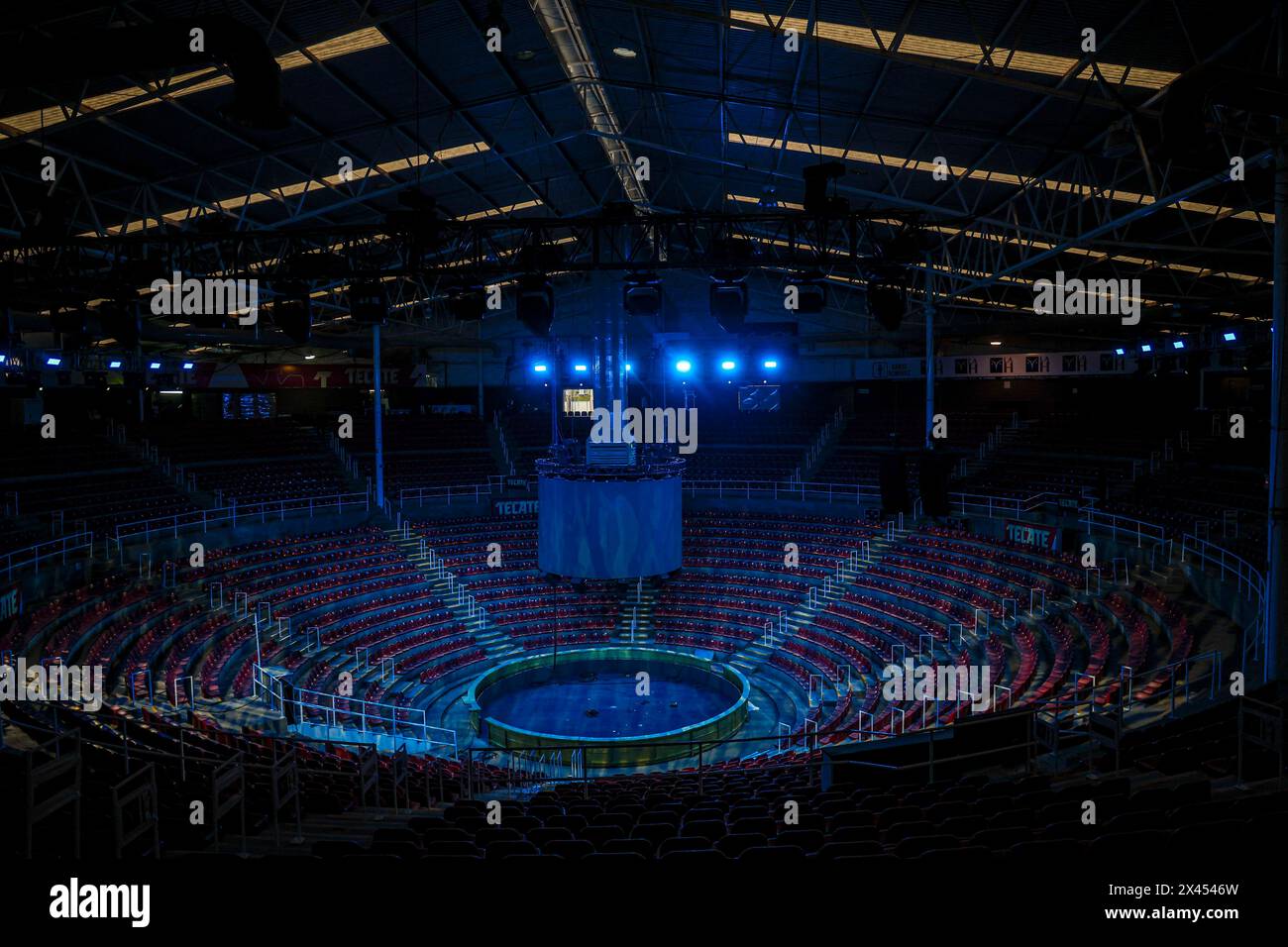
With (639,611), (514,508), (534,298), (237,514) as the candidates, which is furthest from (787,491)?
(237,514)

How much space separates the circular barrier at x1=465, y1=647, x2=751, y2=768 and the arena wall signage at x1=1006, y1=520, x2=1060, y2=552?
9671mm

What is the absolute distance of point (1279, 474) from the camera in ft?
34.3

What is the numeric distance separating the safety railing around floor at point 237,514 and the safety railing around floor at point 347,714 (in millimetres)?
7034

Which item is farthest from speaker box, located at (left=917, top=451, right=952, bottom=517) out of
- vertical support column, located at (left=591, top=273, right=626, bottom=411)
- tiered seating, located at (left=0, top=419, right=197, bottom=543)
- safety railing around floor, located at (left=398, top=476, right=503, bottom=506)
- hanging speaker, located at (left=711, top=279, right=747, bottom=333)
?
tiered seating, located at (left=0, top=419, right=197, bottom=543)

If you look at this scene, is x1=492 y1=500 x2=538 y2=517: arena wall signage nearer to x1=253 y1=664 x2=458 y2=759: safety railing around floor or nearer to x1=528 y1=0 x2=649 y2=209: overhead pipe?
x1=253 y1=664 x2=458 y2=759: safety railing around floor

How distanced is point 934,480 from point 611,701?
10.1m

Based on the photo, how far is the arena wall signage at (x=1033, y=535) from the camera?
2186 cm

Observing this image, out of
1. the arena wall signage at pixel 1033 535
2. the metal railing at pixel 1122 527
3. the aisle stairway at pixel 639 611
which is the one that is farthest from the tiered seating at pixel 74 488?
the metal railing at pixel 1122 527

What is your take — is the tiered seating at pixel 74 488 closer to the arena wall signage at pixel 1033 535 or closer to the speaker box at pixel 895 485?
the speaker box at pixel 895 485

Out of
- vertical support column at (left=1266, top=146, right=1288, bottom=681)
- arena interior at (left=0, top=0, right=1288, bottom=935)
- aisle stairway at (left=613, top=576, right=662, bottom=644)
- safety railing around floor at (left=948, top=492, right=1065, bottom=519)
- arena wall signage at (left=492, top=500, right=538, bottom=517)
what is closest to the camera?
arena interior at (left=0, top=0, right=1288, bottom=935)

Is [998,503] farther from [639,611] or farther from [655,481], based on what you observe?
[639,611]

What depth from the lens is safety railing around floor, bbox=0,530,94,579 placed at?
17281mm

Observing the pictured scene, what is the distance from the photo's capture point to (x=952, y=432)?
3431 centimetres
